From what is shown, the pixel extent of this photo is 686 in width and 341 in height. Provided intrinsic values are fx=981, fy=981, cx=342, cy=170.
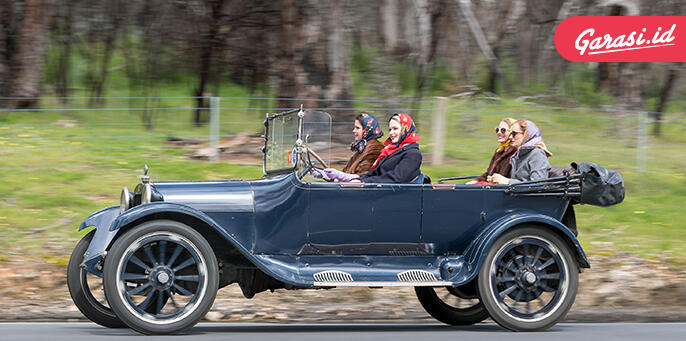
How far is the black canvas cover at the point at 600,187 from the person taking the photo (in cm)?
712

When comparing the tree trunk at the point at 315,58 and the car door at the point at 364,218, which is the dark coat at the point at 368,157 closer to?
the car door at the point at 364,218

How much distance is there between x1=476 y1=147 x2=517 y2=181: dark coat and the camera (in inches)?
307

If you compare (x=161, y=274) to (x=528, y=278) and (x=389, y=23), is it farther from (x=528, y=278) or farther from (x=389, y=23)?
(x=389, y=23)

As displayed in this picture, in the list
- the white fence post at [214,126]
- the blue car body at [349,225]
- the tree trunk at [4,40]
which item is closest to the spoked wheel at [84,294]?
the blue car body at [349,225]

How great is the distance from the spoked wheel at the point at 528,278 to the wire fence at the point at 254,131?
6437 millimetres

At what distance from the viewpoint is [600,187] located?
7117mm

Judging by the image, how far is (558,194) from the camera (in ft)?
23.7

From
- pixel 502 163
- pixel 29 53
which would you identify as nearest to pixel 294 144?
pixel 502 163

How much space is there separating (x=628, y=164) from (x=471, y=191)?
8.05 metres

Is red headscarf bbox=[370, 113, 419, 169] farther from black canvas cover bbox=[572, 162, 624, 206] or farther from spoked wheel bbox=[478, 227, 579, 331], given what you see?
black canvas cover bbox=[572, 162, 624, 206]

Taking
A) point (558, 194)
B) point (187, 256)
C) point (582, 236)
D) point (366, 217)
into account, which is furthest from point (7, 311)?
point (582, 236)

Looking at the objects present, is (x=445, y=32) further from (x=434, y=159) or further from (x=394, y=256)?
(x=394, y=256)

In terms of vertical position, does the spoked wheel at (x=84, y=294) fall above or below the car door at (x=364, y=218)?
below

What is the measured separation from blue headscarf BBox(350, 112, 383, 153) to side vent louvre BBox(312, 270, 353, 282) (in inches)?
49.8
